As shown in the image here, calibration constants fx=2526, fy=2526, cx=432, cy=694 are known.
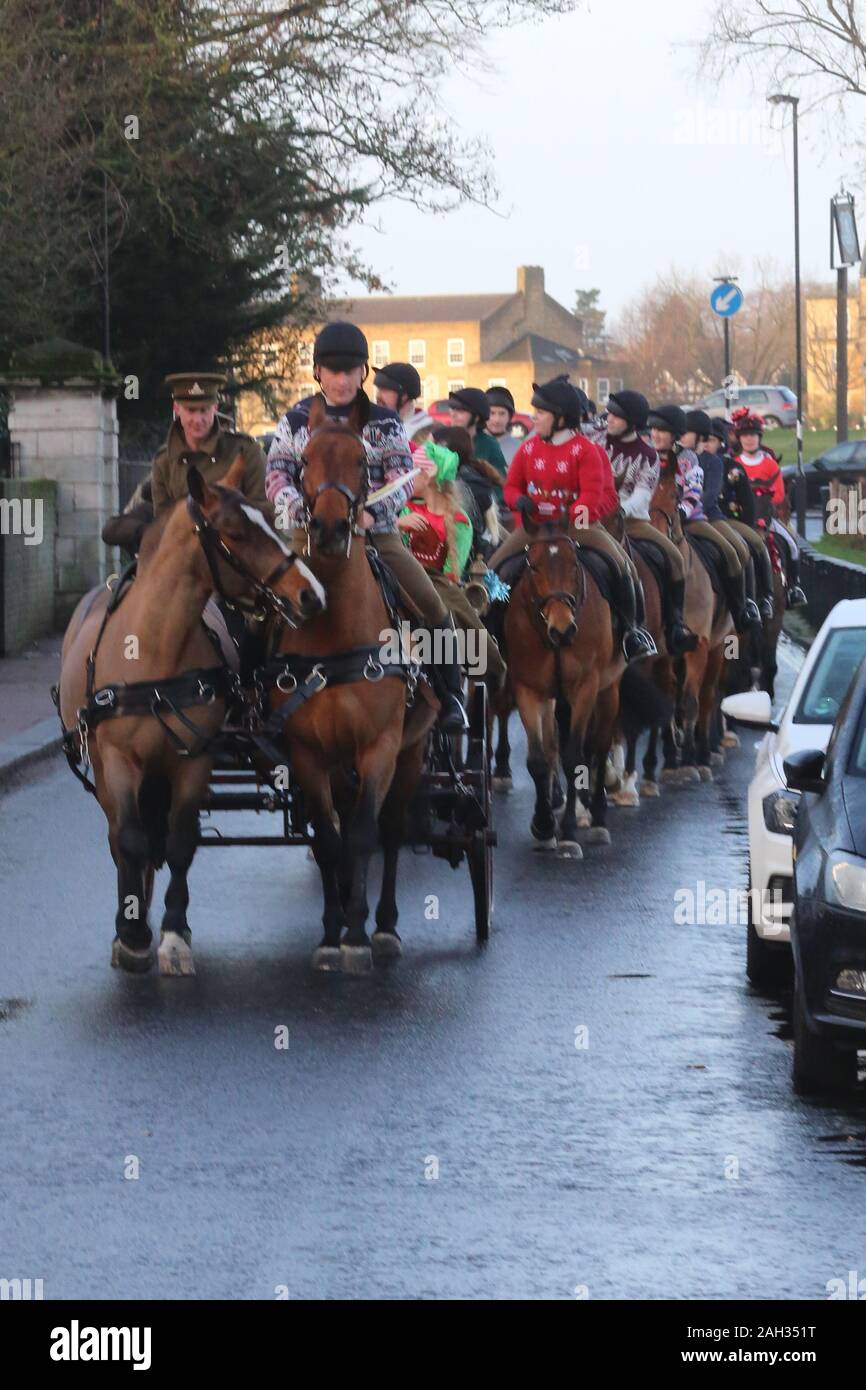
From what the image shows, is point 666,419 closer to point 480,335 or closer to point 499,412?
point 499,412

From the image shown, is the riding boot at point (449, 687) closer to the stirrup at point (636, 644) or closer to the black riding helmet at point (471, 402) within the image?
the stirrup at point (636, 644)

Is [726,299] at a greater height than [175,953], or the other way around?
[726,299]

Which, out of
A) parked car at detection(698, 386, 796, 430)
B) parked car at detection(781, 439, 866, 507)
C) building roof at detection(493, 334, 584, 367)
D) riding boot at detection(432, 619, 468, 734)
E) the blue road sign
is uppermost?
building roof at detection(493, 334, 584, 367)

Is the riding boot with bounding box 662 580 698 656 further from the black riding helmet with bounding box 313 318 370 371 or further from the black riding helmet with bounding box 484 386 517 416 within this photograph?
the black riding helmet with bounding box 313 318 370 371

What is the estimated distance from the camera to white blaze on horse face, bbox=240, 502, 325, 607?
9.41 metres

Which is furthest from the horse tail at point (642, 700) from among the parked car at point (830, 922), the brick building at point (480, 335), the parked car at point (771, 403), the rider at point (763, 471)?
the brick building at point (480, 335)

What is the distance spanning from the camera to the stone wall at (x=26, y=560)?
2503cm

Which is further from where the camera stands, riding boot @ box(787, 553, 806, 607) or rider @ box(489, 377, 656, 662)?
riding boot @ box(787, 553, 806, 607)

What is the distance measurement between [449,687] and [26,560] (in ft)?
52.2

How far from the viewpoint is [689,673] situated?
57.6 ft

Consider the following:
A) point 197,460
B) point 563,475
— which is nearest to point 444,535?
point 563,475

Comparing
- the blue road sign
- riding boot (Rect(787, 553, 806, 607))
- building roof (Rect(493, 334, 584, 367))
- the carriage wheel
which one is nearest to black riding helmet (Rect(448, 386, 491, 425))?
the carriage wheel

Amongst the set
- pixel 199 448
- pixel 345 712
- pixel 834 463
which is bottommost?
pixel 345 712

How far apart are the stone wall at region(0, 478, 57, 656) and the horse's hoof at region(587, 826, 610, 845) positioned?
11.9 m
